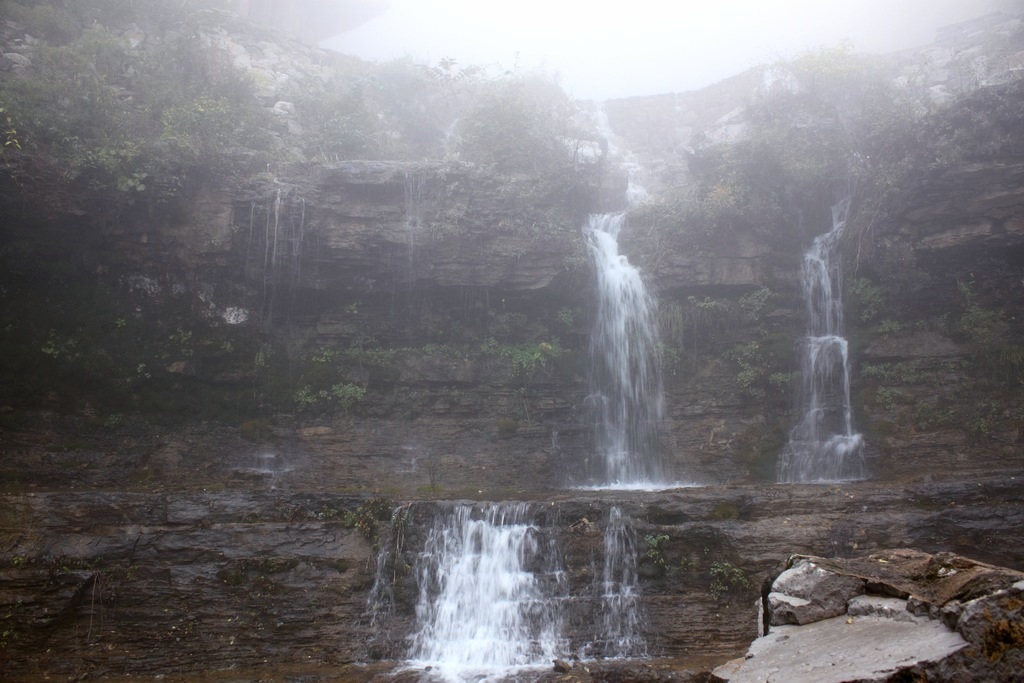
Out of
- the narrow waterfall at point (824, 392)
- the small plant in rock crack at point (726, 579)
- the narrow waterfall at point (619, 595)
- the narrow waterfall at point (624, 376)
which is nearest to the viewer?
the narrow waterfall at point (619, 595)

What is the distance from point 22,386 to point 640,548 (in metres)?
12.2

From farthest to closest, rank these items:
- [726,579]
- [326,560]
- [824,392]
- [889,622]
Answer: [824,392], [326,560], [726,579], [889,622]

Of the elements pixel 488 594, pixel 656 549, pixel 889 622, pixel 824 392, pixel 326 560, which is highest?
pixel 824 392

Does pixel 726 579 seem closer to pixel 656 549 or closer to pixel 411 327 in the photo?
pixel 656 549

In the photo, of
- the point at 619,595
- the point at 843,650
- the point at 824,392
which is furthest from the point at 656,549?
the point at 824,392

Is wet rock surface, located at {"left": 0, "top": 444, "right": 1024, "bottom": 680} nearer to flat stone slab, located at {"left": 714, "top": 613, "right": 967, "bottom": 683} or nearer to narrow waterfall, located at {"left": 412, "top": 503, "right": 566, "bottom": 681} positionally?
narrow waterfall, located at {"left": 412, "top": 503, "right": 566, "bottom": 681}

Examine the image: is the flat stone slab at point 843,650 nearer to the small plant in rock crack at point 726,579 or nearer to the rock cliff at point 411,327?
the small plant in rock crack at point 726,579

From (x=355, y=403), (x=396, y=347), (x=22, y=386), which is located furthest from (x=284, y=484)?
(x=22, y=386)

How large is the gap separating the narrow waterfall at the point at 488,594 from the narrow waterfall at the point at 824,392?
6.44m

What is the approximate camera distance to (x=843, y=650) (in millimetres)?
4594

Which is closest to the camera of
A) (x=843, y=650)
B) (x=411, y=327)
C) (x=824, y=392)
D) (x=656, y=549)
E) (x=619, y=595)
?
(x=843, y=650)

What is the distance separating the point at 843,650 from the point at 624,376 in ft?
34.7

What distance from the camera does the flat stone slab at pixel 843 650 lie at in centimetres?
414

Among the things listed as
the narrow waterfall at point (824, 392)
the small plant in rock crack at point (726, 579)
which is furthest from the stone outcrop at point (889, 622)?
the narrow waterfall at point (824, 392)
